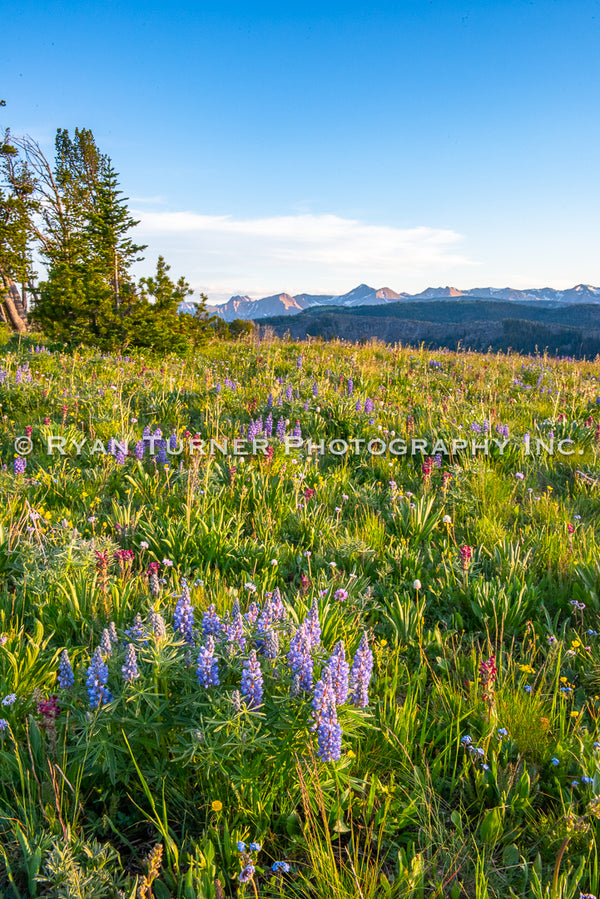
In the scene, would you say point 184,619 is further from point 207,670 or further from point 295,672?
point 295,672

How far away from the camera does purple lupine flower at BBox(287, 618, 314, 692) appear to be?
5.81 feet

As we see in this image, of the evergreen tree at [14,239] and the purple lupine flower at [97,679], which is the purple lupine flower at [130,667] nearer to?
the purple lupine flower at [97,679]

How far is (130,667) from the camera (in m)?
1.79

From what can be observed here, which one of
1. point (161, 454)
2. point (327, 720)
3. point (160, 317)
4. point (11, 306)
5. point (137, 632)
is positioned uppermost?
point (11, 306)

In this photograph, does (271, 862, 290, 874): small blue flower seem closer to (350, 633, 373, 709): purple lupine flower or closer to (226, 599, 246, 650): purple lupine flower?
(350, 633, 373, 709): purple lupine flower

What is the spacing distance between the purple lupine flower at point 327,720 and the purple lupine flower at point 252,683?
0.21 m

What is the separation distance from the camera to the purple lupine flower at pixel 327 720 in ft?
5.38

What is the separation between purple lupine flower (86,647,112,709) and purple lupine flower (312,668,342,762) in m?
0.78

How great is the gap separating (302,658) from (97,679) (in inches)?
30.1

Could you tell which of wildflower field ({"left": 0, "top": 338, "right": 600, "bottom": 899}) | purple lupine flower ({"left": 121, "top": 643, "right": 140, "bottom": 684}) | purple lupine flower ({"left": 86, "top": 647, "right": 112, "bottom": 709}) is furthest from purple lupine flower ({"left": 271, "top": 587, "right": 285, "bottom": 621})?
purple lupine flower ({"left": 86, "top": 647, "right": 112, "bottom": 709})

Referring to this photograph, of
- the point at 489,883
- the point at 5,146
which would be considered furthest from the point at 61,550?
the point at 5,146

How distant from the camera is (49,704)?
1.72 m

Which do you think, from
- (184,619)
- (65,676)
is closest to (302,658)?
(184,619)

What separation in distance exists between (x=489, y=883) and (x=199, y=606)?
1708 mm
